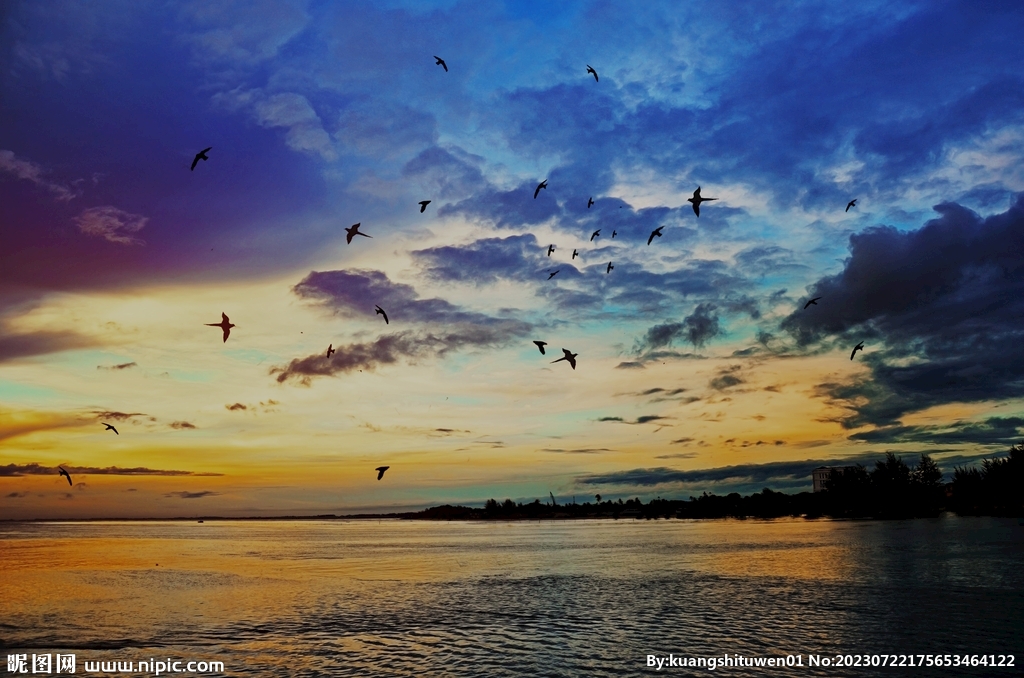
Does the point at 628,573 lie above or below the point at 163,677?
below

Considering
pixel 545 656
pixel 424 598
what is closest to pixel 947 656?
pixel 545 656

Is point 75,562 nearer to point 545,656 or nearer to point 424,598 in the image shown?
point 424,598

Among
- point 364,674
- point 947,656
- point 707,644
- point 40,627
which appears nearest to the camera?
point 364,674

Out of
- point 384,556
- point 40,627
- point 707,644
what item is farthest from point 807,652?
point 384,556

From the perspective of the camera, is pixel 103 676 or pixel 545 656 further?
pixel 545 656

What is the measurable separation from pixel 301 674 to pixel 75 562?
6220cm

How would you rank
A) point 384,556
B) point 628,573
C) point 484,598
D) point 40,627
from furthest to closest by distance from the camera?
point 384,556, point 628,573, point 484,598, point 40,627

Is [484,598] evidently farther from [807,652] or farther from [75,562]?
[75,562]

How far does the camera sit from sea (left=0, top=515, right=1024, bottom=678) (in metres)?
24.9

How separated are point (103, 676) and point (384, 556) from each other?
194 feet

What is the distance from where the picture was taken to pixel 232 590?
47.4 m

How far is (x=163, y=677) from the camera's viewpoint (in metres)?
24.0

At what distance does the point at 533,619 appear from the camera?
33.9m

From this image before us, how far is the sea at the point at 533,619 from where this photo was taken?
81.7ft
